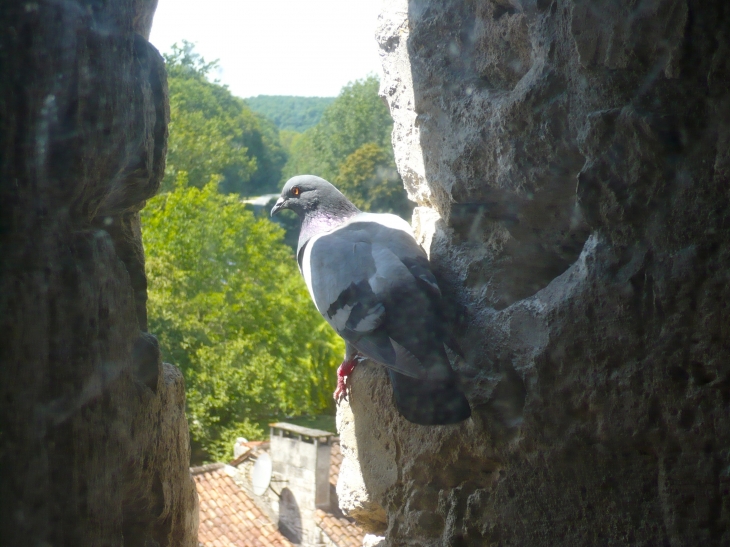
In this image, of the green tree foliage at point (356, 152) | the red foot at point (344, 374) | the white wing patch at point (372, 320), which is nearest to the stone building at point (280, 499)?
the red foot at point (344, 374)

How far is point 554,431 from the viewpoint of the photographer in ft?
5.54

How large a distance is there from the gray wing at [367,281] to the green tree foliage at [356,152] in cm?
260

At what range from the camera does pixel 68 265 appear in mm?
1434

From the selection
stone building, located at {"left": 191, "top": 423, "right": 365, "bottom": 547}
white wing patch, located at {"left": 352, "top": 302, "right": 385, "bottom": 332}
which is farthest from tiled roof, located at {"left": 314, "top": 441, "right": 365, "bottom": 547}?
white wing patch, located at {"left": 352, "top": 302, "right": 385, "bottom": 332}

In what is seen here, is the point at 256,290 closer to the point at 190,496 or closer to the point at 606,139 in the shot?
the point at 190,496

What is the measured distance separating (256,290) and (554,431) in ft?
17.1

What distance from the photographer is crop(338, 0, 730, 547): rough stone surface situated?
4.76ft

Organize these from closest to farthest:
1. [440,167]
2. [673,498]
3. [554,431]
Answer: [673,498]
[554,431]
[440,167]

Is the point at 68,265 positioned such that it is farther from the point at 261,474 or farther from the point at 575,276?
the point at 261,474

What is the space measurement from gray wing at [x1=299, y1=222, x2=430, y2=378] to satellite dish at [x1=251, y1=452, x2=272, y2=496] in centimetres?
238

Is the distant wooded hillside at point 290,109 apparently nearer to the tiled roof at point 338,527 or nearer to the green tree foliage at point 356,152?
the green tree foliage at point 356,152

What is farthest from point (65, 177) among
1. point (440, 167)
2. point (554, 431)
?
point (554, 431)

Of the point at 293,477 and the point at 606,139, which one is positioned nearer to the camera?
the point at 606,139

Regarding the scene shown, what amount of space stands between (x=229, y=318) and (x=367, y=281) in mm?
4569
